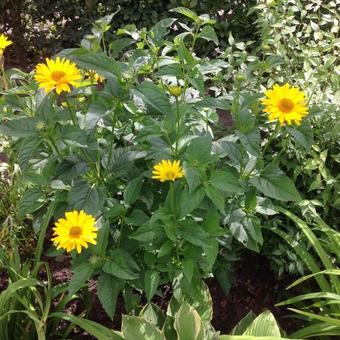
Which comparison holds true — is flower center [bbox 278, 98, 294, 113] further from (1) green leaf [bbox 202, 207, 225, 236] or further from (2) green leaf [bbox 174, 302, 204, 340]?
(2) green leaf [bbox 174, 302, 204, 340]

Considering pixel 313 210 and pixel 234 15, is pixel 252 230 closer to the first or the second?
pixel 313 210

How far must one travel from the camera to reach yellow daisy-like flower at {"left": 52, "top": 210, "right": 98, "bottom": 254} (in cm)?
150

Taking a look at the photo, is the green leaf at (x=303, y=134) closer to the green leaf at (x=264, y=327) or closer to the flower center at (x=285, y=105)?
the flower center at (x=285, y=105)

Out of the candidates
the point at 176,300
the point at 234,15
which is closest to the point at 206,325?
the point at 176,300

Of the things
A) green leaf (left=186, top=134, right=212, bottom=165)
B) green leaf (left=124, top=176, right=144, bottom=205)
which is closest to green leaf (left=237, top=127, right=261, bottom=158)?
green leaf (left=186, top=134, right=212, bottom=165)

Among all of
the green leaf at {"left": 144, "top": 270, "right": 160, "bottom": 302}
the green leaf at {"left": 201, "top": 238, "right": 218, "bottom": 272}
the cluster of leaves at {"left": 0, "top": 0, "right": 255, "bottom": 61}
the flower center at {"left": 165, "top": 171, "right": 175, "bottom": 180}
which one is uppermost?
the cluster of leaves at {"left": 0, "top": 0, "right": 255, "bottom": 61}

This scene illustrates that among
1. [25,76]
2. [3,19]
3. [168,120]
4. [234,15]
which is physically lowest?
[168,120]

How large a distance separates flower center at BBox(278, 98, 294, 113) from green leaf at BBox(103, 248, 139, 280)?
65cm

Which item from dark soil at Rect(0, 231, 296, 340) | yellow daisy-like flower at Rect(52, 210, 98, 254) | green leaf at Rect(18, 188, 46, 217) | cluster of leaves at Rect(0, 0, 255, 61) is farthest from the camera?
cluster of leaves at Rect(0, 0, 255, 61)

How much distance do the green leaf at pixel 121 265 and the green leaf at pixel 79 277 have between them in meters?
0.05

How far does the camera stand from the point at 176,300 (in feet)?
6.36

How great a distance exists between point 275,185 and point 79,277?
0.65m

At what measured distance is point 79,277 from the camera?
5.46ft

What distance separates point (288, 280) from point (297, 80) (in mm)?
830
